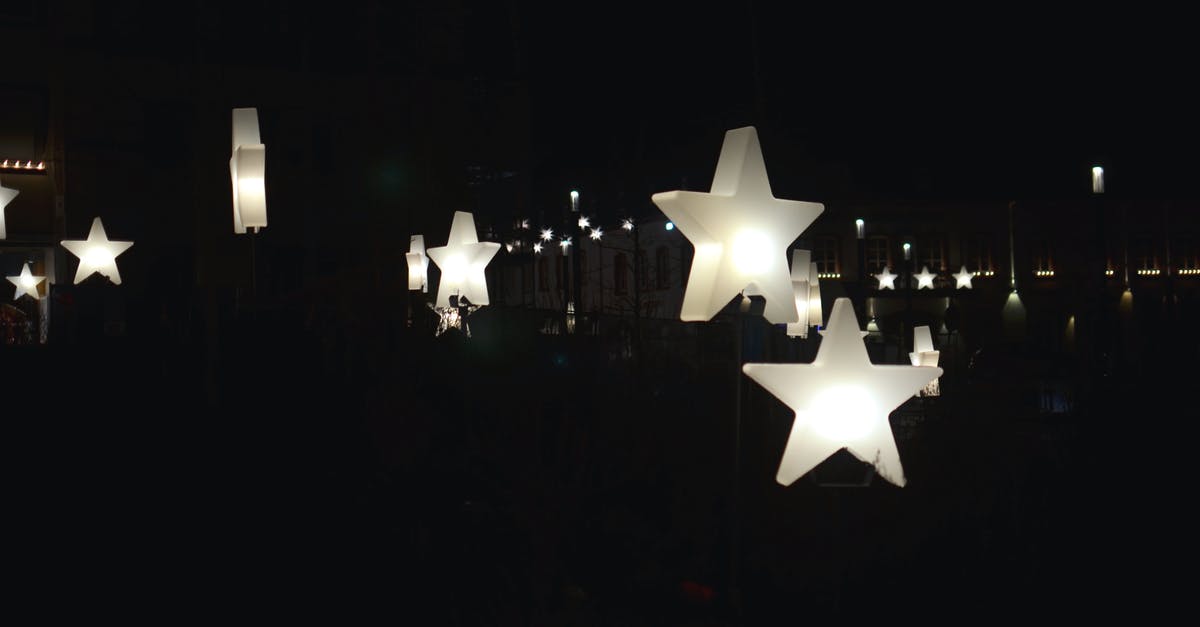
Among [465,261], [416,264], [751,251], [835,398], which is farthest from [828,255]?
[751,251]

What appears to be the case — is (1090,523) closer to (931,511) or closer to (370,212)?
(931,511)

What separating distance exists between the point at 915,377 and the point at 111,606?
485 cm

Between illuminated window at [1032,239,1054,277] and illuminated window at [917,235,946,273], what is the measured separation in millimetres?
3901

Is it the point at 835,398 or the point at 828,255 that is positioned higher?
the point at 828,255

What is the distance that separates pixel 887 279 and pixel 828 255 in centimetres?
341

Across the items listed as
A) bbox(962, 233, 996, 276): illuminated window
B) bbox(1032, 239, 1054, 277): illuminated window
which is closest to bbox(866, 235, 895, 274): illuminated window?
bbox(962, 233, 996, 276): illuminated window

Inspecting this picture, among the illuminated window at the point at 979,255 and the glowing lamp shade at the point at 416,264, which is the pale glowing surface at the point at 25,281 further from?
the illuminated window at the point at 979,255

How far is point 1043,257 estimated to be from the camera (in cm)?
3941

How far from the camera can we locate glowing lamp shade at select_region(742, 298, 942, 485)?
18.2ft

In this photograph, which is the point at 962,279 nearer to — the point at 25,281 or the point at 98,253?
the point at 25,281

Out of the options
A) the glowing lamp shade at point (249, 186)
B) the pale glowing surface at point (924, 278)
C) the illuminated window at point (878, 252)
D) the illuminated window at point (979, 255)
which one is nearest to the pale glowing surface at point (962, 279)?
the pale glowing surface at point (924, 278)

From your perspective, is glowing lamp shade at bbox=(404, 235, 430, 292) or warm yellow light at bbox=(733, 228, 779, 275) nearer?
warm yellow light at bbox=(733, 228, 779, 275)

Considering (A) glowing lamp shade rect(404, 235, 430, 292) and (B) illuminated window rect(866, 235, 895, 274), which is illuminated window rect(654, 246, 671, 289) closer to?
(B) illuminated window rect(866, 235, 895, 274)

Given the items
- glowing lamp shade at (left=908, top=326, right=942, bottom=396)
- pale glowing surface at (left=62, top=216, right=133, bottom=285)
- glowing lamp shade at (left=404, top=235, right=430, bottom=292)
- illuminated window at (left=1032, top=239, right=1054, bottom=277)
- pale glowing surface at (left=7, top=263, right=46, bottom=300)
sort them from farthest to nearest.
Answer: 1. illuminated window at (left=1032, top=239, right=1054, bottom=277)
2. pale glowing surface at (left=7, top=263, right=46, bottom=300)
3. glowing lamp shade at (left=908, top=326, right=942, bottom=396)
4. pale glowing surface at (left=62, top=216, right=133, bottom=285)
5. glowing lamp shade at (left=404, top=235, right=430, bottom=292)
